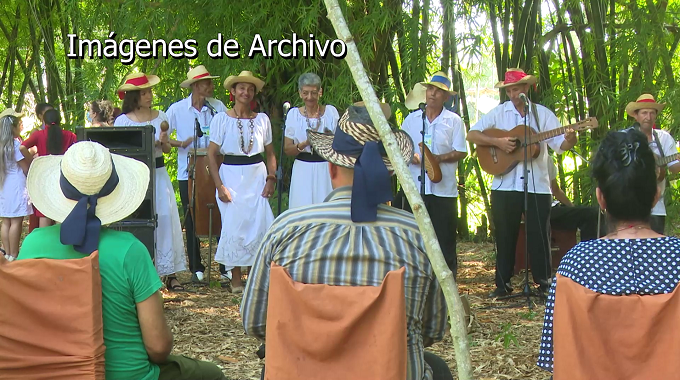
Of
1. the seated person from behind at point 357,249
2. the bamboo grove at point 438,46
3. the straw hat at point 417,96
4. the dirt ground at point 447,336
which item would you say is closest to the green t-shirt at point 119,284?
the seated person from behind at point 357,249

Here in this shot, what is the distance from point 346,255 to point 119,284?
68 cm

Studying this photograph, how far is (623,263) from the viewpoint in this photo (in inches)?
86.1

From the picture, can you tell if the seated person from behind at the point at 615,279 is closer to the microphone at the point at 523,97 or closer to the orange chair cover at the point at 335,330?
the orange chair cover at the point at 335,330

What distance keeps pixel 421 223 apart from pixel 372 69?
572 cm

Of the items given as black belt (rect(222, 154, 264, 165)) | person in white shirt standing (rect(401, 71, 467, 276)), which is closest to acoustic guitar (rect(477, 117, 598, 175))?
person in white shirt standing (rect(401, 71, 467, 276))

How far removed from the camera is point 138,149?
531 centimetres

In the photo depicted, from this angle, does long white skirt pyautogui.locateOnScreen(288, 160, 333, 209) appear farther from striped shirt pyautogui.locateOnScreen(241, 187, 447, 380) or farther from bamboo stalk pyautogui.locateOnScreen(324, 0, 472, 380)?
bamboo stalk pyautogui.locateOnScreen(324, 0, 472, 380)

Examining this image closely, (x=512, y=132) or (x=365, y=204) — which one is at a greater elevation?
(x=512, y=132)

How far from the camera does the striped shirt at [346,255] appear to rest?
2.11 m

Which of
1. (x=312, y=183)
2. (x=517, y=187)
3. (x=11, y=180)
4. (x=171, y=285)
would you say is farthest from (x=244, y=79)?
(x=11, y=180)

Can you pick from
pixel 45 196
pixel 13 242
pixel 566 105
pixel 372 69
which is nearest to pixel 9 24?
pixel 13 242

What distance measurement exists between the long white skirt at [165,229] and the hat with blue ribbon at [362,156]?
346cm

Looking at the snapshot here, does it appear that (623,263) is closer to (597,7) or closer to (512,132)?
(512,132)

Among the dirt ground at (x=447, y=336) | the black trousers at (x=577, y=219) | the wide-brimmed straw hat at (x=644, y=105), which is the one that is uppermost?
the wide-brimmed straw hat at (x=644, y=105)
